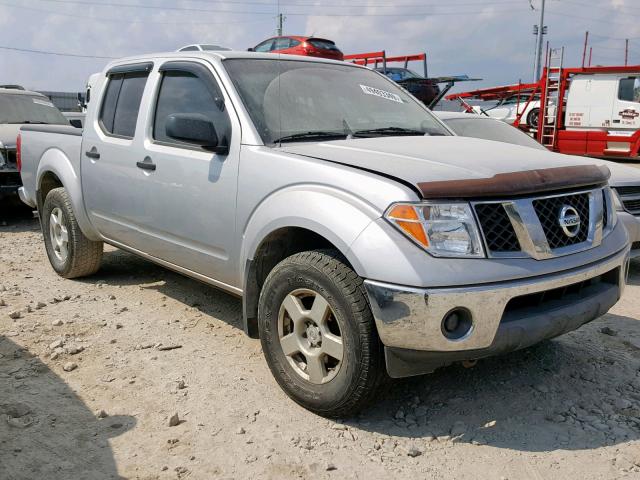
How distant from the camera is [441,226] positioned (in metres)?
2.65

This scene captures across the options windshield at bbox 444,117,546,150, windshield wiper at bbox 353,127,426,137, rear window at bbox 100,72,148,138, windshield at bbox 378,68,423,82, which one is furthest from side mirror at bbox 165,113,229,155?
windshield at bbox 378,68,423,82

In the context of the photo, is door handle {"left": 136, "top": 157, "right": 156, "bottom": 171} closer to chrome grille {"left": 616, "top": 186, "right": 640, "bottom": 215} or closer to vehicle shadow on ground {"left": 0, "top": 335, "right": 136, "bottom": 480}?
vehicle shadow on ground {"left": 0, "top": 335, "right": 136, "bottom": 480}

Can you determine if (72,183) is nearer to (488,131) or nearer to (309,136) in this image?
(309,136)

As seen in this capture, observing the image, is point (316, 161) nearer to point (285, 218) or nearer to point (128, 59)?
point (285, 218)

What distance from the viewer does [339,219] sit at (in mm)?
2830

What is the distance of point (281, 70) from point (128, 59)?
4.99 feet

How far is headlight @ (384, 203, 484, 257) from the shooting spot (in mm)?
2641

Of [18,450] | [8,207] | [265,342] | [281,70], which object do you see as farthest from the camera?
[8,207]

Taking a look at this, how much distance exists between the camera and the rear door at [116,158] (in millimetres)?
4355

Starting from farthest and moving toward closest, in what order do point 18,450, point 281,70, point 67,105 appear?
1. point 67,105
2. point 281,70
3. point 18,450

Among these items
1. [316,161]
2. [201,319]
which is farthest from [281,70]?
[201,319]

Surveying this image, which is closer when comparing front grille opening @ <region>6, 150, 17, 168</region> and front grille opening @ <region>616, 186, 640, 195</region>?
front grille opening @ <region>616, 186, 640, 195</region>

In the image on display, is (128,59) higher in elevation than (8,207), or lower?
higher

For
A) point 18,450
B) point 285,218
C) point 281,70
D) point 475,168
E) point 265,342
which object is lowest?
point 18,450
